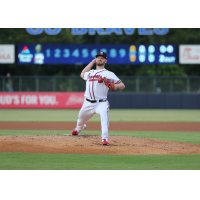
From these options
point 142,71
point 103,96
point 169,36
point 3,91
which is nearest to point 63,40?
point 142,71

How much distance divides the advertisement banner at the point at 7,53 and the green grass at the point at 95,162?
71.8 ft

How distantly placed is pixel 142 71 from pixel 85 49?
→ 21894mm

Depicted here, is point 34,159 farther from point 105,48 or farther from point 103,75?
point 105,48

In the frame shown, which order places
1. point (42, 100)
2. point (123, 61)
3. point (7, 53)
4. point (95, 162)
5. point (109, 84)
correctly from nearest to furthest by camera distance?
point (95, 162) < point (109, 84) < point (123, 61) < point (42, 100) < point (7, 53)

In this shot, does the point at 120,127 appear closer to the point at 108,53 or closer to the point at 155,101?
the point at 108,53

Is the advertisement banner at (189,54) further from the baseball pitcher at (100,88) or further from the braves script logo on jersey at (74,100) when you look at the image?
the baseball pitcher at (100,88)

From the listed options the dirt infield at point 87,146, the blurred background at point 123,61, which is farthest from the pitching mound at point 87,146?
the blurred background at point 123,61

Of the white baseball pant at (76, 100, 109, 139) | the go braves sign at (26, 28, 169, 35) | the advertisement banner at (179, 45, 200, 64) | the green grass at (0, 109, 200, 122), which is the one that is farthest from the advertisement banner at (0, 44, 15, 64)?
the white baseball pant at (76, 100, 109, 139)

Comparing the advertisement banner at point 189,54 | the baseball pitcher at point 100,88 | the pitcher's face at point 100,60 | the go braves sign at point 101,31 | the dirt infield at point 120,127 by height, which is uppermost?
the go braves sign at point 101,31

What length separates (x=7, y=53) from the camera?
27844 millimetres

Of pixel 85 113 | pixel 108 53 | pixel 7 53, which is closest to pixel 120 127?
pixel 85 113

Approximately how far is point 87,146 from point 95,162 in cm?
156

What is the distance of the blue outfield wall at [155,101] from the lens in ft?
91.4

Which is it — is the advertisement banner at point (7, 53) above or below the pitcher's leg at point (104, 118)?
above
